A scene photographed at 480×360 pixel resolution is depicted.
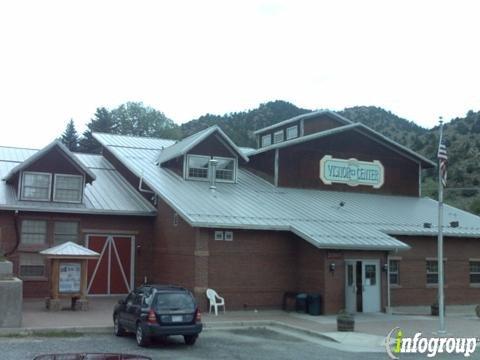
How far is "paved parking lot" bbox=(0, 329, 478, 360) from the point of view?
15.1 meters

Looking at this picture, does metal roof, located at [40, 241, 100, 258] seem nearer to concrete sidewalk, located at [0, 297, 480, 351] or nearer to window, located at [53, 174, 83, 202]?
concrete sidewalk, located at [0, 297, 480, 351]

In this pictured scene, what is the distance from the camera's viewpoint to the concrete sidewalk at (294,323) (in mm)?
18297

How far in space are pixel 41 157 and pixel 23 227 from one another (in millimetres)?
3287

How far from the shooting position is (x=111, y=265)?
28.8 meters

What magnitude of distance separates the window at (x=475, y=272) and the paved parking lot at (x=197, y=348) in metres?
16.6

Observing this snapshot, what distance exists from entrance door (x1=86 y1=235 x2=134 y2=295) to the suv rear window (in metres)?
12.6

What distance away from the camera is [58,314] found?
21.7m

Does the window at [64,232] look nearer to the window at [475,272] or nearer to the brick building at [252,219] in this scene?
the brick building at [252,219]

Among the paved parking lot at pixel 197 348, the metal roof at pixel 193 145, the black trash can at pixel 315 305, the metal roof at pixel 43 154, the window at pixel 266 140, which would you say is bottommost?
the paved parking lot at pixel 197 348

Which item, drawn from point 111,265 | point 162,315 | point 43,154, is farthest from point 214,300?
point 43,154

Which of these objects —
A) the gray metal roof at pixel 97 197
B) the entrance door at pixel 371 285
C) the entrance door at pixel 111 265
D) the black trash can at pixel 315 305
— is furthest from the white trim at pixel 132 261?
the entrance door at pixel 371 285

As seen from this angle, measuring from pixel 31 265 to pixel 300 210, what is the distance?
40.5ft

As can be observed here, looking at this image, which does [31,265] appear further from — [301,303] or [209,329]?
[301,303]

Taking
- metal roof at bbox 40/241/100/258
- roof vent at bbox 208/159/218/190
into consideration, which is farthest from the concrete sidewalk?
roof vent at bbox 208/159/218/190
